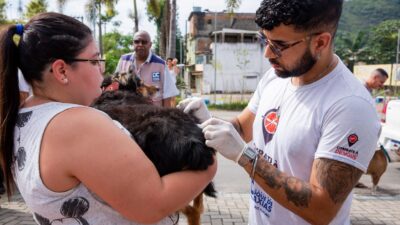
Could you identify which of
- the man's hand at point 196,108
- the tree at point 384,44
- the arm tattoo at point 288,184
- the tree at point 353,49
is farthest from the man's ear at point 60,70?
the tree at point 384,44

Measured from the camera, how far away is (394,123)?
21.5 ft

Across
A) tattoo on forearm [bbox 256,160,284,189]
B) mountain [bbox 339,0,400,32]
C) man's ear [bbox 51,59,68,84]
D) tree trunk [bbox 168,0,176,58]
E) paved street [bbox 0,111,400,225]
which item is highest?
mountain [bbox 339,0,400,32]

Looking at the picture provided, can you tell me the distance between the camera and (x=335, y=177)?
1.53 metres

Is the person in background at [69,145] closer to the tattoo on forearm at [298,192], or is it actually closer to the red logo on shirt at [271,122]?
the tattoo on forearm at [298,192]

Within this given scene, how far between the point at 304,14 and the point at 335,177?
70cm

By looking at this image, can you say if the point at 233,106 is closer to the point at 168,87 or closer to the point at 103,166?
the point at 168,87

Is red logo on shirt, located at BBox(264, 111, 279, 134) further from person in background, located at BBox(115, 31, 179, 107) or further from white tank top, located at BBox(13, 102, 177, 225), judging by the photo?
person in background, located at BBox(115, 31, 179, 107)

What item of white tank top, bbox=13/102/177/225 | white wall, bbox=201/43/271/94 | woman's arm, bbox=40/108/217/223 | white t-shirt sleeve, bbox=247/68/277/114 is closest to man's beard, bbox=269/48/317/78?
white t-shirt sleeve, bbox=247/68/277/114

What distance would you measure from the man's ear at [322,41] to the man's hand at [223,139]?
0.58 meters

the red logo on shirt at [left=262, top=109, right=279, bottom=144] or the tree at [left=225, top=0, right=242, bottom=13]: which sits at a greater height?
the tree at [left=225, top=0, right=242, bottom=13]

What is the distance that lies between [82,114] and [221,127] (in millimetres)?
Answer: 554

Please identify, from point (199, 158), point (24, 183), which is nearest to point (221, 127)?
point (199, 158)

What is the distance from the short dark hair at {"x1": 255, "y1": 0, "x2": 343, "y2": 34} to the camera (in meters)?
1.63

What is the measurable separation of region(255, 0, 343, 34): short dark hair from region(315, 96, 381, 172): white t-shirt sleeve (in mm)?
367
